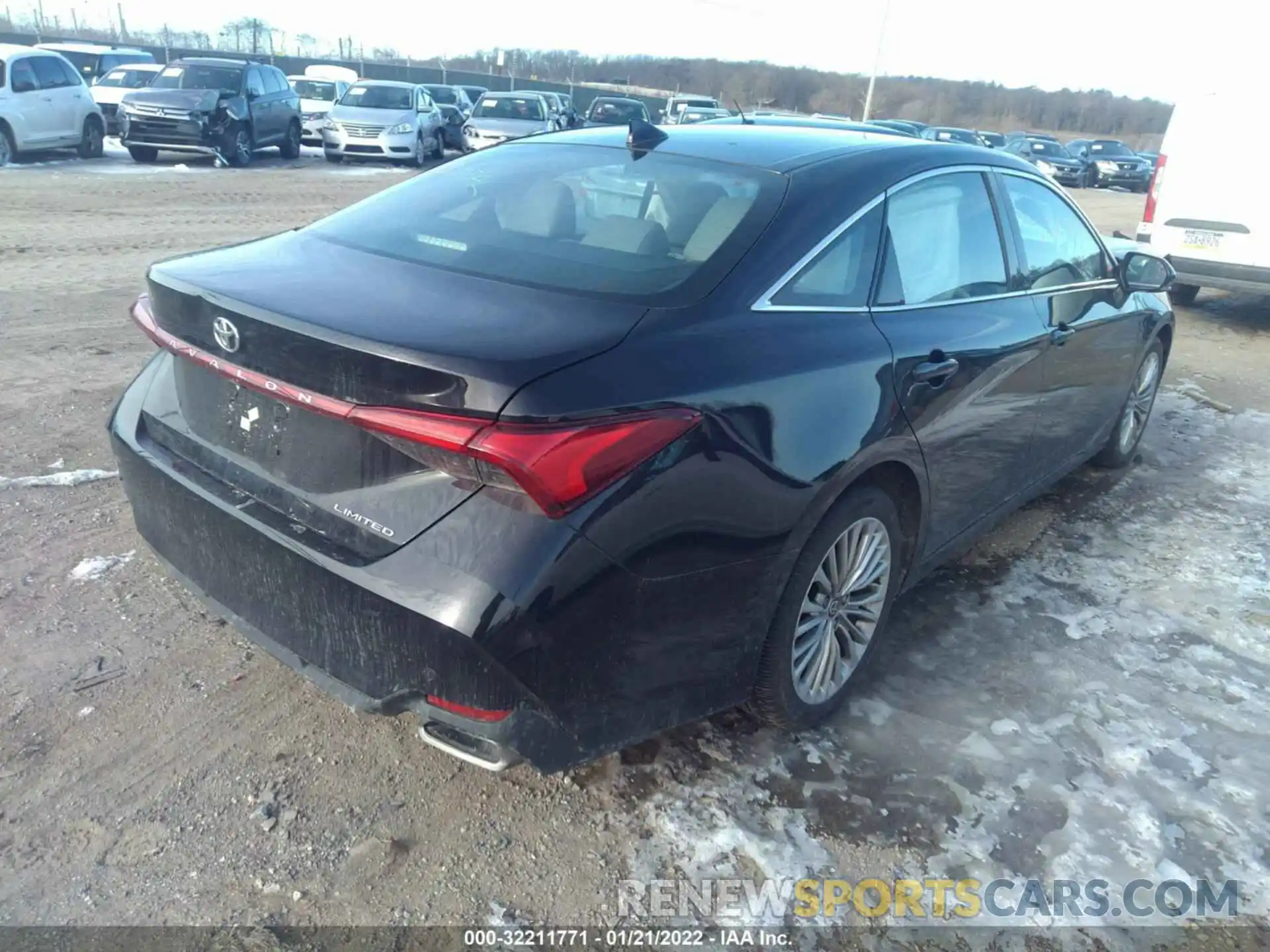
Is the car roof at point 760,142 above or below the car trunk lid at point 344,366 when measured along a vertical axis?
above

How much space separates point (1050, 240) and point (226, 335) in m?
3.33

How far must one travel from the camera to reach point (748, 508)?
2449 millimetres

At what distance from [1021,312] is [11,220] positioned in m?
10.4

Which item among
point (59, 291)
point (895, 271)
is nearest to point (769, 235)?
point (895, 271)

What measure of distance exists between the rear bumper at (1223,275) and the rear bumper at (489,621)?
868 centimetres

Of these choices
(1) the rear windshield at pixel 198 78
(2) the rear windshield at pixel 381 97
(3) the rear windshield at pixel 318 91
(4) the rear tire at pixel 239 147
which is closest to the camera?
(4) the rear tire at pixel 239 147

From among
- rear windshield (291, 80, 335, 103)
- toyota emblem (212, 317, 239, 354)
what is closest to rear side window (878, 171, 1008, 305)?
toyota emblem (212, 317, 239, 354)

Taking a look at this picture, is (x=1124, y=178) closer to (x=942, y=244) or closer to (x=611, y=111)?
(x=611, y=111)

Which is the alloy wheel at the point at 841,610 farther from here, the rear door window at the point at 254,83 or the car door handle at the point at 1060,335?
the rear door window at the point at 254,83

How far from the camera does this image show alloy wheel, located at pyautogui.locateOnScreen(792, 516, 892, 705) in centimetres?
293

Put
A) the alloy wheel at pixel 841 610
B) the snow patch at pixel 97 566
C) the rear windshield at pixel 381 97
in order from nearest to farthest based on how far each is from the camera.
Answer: the alloy wheel at pixel 841 610
the snow patch at pixel 97 566
the rear windshield at pixel 381 97

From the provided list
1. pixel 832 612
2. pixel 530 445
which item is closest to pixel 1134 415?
pixel 832 612

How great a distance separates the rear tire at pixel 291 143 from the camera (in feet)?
65.6

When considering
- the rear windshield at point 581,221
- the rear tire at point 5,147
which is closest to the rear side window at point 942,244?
the rear windshield at point 581,221
